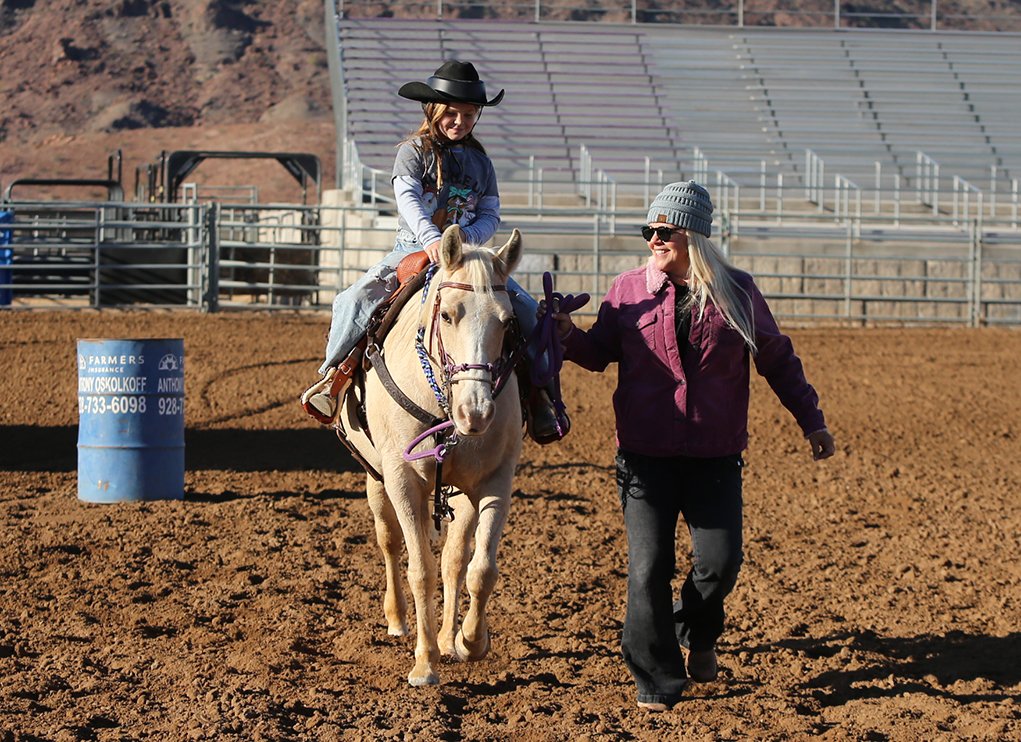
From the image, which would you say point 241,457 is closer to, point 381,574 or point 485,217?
point 381,574

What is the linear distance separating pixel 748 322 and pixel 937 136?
22.0 m

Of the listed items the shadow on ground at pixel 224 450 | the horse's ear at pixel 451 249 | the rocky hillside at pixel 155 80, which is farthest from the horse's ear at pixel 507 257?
the rocky hillside at pixel 155 80

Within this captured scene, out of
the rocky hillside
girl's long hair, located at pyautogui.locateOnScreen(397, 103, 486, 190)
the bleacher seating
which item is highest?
the rocky hillside

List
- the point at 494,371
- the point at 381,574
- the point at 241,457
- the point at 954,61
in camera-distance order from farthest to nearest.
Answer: the point at 954,61, the point at 241,457, the point at 381,574, the point at 494,371

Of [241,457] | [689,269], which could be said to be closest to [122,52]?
[241,457]

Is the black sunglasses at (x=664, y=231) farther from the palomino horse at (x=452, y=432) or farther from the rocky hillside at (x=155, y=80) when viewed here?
the rocky hillside at (x=155, y=80)

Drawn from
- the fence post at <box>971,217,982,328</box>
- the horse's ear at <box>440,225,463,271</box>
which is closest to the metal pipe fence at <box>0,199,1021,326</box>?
the fence post at <box>971,217,982,328</box>

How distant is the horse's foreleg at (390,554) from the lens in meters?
4.63

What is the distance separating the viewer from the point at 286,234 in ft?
74.0

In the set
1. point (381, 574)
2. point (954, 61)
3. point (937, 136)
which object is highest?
point (954, 61)

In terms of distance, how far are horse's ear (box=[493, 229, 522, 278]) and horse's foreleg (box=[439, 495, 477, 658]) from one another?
0.94 m

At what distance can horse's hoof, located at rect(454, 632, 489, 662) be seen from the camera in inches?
161

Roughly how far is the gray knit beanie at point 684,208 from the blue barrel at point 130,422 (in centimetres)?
400

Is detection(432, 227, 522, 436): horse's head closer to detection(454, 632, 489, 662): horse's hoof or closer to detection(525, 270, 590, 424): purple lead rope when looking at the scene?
detection(525, 270, 590, 424): purple lead rope
